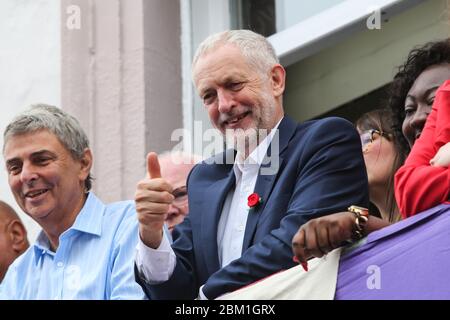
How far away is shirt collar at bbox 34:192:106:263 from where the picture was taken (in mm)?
6189

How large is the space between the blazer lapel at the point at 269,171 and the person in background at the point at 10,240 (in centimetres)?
178

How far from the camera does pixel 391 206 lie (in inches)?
240

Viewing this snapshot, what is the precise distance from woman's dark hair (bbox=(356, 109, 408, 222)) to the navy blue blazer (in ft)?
1.81

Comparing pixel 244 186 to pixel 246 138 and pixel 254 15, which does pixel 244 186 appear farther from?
Result: pixel 254 15

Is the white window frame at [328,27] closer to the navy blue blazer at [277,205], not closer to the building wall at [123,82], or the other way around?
the building wall at [123,82]

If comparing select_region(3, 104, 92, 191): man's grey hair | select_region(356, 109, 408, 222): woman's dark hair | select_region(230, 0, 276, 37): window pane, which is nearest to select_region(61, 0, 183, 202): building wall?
select_region(230, 0, 276, 37): window pane

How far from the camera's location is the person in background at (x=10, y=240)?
6914 mm

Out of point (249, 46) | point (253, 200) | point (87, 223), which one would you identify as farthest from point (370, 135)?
point (87, 223)

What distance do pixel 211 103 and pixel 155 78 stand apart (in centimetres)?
214

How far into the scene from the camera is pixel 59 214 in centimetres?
635

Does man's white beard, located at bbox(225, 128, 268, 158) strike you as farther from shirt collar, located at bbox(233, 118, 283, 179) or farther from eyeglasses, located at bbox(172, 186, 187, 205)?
eyeglasses, located at bbox(172, 186, 187, 205)

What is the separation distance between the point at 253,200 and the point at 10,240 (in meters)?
1.87

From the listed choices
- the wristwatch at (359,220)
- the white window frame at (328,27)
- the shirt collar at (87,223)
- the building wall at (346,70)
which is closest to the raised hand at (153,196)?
the wristwatch at (359,220)
